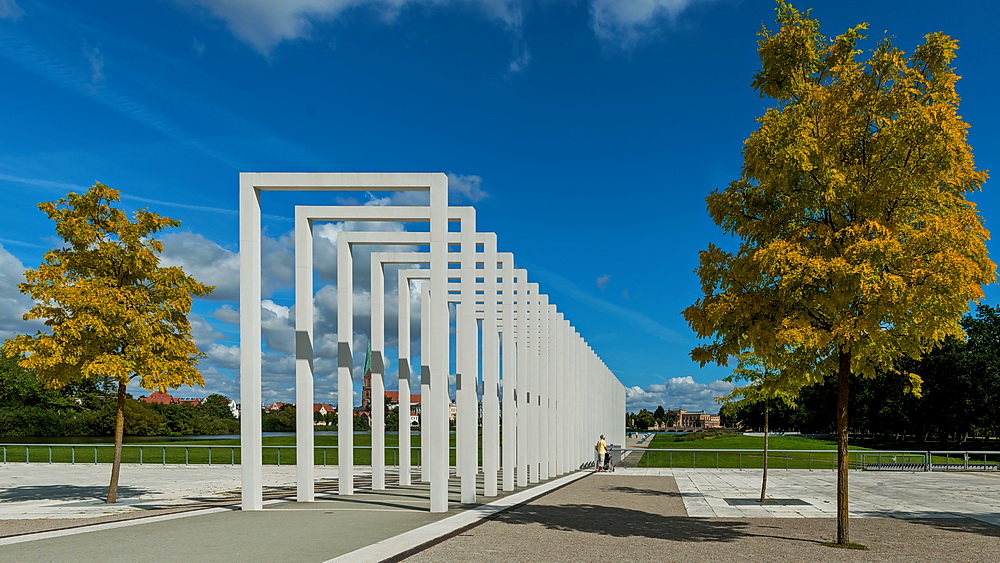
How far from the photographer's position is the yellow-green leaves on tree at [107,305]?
63.1ft

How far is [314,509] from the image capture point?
16391 millimetres

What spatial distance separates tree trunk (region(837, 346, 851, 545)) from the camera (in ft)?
41.4

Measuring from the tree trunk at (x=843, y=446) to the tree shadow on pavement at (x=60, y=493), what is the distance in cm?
1708

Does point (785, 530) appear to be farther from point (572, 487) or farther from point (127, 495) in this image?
point (127, 495)

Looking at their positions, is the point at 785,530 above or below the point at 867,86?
below

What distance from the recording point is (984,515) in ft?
56.8

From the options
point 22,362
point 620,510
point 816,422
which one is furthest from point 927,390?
point 22,362

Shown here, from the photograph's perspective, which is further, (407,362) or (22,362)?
(407,362)

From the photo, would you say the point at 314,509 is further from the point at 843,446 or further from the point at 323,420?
the point at 323,420

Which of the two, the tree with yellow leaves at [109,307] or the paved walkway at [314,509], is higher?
the tree with yellow leaves at [109,307]

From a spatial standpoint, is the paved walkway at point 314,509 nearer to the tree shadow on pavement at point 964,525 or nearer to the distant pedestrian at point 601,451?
the tree shadow on pavement at point 964,525

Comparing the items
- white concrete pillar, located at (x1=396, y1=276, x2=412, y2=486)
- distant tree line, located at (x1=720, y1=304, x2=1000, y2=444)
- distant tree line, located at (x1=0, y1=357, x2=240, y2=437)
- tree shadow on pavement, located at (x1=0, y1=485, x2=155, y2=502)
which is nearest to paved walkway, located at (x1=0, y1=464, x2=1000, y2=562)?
tree shadow on pavement, located at (x1=0, y1=485, x2=155, y2=502)

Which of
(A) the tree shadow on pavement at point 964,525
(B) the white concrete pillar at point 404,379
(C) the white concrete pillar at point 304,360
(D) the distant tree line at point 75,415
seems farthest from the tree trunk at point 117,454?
(D) the distant tree line at point 75,415

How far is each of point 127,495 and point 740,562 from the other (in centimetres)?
1727
